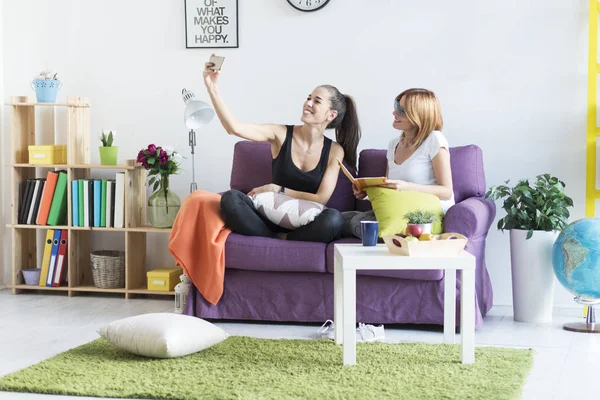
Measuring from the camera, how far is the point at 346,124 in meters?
4.36

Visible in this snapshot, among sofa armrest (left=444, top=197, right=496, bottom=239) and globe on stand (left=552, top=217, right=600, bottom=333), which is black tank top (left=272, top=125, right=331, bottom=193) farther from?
globe on stand (left=552, top=217, right=600, bottom=333)

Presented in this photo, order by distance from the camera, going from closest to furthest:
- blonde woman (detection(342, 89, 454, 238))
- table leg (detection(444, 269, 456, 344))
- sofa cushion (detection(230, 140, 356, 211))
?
1. table leg (detection(444, 269, 456, 344))
2. blonde woman (detection(342, 89, 454, 238))
3. sofa cushion (detection(230, 140, 356, 211))

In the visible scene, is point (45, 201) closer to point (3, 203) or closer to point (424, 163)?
point (3, 203)

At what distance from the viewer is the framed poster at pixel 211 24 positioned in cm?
495

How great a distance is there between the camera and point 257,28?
493cm

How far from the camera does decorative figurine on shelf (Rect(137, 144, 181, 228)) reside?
471 cm

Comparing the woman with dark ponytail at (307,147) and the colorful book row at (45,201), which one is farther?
the colorful book row at (45,201)

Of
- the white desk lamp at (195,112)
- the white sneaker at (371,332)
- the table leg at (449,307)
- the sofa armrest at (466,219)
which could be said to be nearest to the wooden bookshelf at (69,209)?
the white desk lamp at (195,112)

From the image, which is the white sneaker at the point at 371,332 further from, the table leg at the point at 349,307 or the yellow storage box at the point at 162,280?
the yellow storage box at the point at 162,280

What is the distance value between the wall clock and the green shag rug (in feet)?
6.97

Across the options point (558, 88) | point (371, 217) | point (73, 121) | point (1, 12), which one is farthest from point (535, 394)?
point (1, 12)

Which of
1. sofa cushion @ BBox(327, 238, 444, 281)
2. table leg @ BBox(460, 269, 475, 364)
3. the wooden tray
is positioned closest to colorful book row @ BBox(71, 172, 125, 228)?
sofa cushion @ BBox(327, 238, 444, 281)

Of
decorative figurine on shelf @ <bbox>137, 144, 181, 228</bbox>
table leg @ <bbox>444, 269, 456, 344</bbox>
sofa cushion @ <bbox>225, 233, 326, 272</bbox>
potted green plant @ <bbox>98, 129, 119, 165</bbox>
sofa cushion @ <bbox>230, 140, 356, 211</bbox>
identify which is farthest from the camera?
potted green plant @ <bbox>98, 129, 119, 165</bbox>

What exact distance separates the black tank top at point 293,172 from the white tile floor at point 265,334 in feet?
2.32
